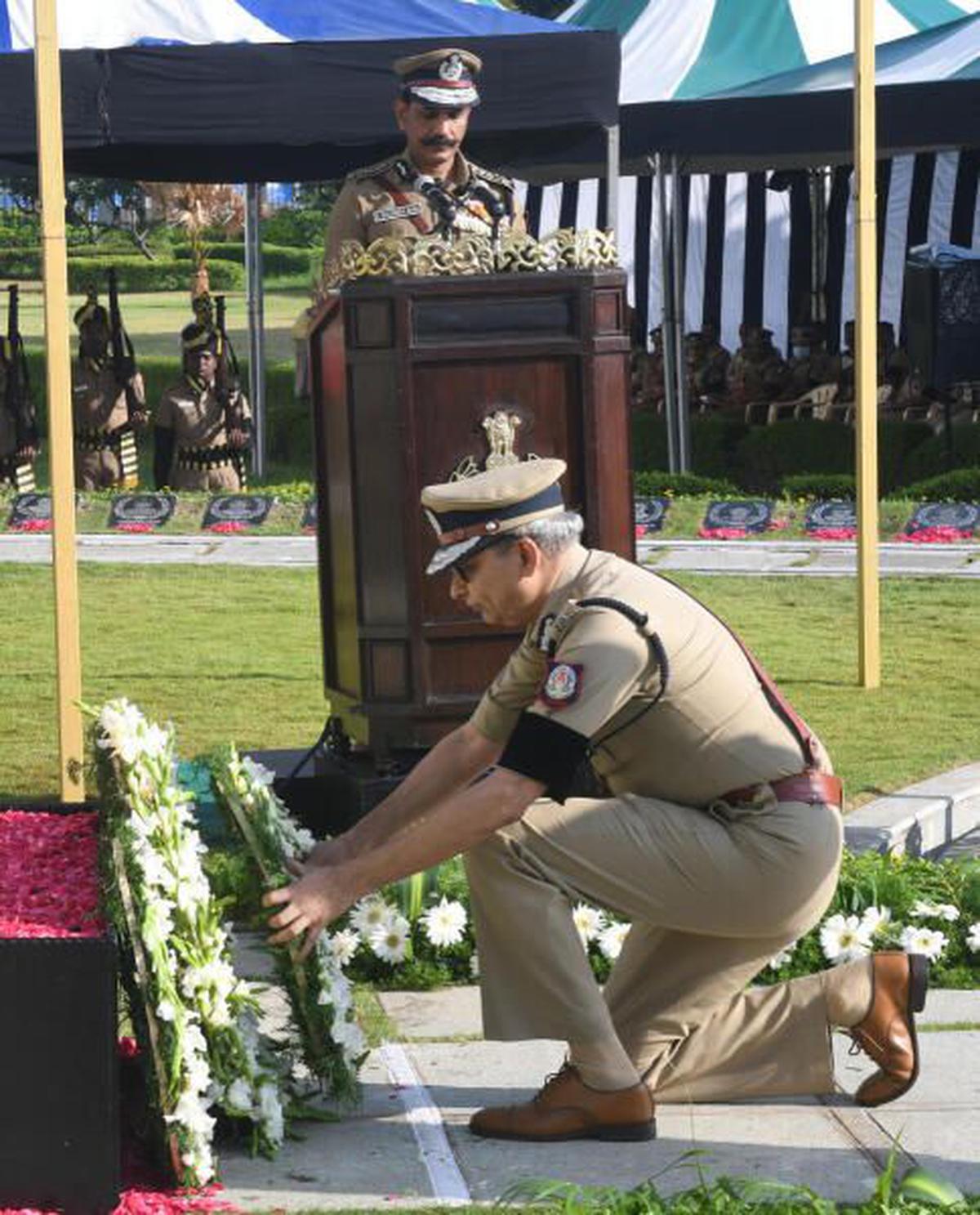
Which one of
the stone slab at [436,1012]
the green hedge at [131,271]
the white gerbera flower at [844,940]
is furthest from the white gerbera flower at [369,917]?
the green hedge at [131,271]

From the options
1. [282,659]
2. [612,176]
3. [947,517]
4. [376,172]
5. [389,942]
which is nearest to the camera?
[389,942]

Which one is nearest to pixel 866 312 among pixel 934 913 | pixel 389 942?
pixel 934 913

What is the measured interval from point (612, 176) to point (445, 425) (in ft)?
12.9

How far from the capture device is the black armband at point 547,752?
455 centimetres

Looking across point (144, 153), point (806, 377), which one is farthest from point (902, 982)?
point (806, 377)

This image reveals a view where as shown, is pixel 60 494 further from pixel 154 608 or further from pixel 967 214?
pixel 967 214

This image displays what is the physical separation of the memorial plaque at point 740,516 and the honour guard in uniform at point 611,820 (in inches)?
394

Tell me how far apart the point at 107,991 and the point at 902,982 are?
1.57 metres

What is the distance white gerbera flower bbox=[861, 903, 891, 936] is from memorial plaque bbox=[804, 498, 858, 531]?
8.89 metres

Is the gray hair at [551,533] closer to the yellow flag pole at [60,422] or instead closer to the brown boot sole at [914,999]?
the brown boot sole at [914,999]

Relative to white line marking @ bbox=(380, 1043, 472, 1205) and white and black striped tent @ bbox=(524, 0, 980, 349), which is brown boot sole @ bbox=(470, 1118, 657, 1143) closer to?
white line marking @ bbox=(380, 1043, 472, 1205)

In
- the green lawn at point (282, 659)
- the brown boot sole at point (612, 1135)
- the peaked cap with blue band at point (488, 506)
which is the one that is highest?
the peaked cap with blue band at point (488, 506)

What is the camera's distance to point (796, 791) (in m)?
4.84

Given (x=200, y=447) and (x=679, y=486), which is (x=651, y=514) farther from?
(x=200, y=447)
